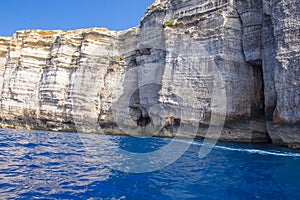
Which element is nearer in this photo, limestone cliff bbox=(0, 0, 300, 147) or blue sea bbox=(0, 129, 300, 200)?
blue sea bbox=(0, 129, 300, 200)

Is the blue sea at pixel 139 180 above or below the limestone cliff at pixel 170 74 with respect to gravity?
below

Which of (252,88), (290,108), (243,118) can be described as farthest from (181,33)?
(290,108)

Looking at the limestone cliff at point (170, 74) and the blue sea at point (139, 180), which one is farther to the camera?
the limestone cliff at point (170, 74)

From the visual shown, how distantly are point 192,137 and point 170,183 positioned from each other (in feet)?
48.1

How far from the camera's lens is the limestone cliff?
1463 centimetres

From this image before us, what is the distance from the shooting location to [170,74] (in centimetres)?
2181

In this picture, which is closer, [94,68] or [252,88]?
[252,88]

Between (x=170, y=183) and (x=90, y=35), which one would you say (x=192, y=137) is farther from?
(x=90, y=35)

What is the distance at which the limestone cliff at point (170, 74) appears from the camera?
14.6m

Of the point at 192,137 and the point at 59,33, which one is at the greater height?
the point at 59,33

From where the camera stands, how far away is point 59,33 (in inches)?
1387

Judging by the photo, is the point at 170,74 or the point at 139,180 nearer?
the point at 139,180

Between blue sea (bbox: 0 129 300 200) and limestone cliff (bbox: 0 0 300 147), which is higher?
limestone cliff (bbox: 0 0 300 147)

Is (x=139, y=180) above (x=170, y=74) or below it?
below
